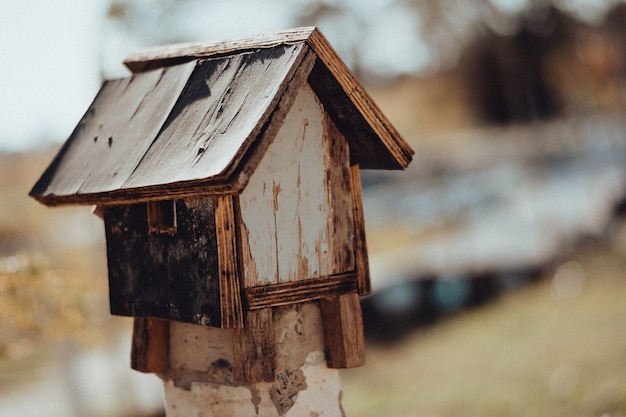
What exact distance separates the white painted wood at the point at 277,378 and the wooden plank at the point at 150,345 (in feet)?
0.25

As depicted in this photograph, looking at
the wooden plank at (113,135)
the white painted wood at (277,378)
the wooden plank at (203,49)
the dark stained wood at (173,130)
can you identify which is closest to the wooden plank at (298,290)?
the white painted wood at (277,378)

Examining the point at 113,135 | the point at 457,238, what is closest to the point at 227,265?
the point at 113,135

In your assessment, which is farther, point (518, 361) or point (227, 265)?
point (518, 361)

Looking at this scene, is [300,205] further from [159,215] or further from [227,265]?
[159,215]

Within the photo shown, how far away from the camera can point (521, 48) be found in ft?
82.0

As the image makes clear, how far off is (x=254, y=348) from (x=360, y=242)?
2.14 feet

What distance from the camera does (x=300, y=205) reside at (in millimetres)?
2969

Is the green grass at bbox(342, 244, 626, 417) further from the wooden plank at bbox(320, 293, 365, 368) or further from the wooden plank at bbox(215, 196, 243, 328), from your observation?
the wooden plank at bbox(215, 196, 243, 328)

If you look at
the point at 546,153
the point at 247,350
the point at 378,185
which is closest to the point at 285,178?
the point at 247,350

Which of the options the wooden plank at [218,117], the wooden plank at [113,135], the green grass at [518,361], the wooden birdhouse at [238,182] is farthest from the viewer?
the green grass at [518,361]

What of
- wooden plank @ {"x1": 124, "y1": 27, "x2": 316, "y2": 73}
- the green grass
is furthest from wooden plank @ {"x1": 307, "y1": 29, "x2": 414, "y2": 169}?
the green grass

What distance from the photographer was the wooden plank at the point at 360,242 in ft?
10.3

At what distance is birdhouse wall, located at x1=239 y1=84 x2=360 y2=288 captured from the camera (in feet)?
9.29

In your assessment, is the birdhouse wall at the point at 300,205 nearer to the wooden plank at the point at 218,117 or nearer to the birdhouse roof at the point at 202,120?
the birdhouse roof at the point at 202,120
